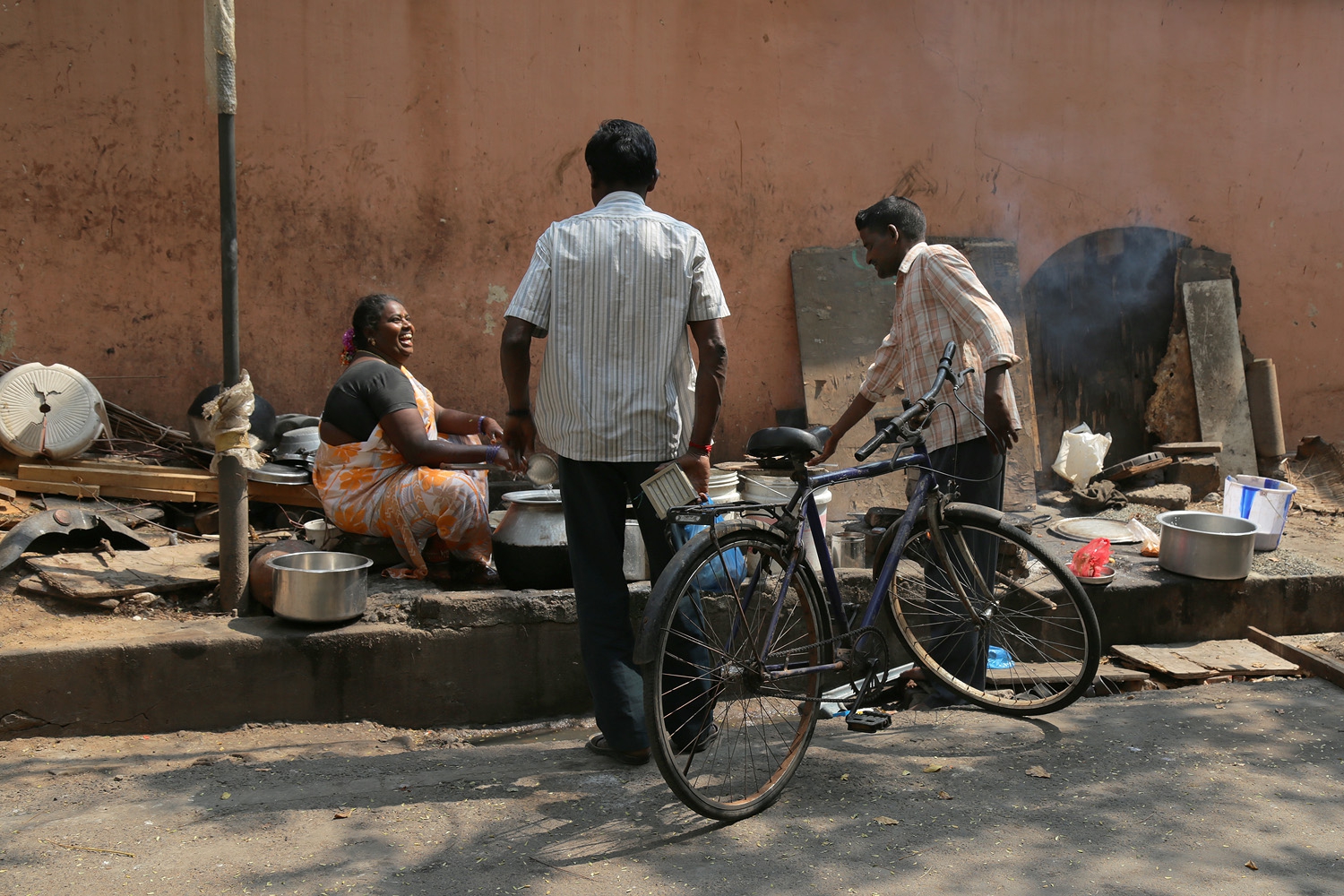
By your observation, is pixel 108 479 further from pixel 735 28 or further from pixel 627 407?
pixel 735 28

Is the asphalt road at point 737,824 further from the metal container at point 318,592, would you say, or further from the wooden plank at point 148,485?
the wooden plank at point 148,485

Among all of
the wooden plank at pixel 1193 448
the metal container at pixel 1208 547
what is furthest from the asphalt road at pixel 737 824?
the wooden plank at pixel 1193 448

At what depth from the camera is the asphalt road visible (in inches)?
99.1

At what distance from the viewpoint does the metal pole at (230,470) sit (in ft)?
13.3

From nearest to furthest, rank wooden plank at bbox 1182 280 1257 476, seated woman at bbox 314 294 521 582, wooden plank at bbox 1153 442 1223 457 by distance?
seated woman at bbox 314 294 521 582 < wooden plank at bbox 1153 442 1223 457 < wooden plank at bbox 1182 280 1257 476

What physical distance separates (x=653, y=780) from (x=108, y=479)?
3995mm

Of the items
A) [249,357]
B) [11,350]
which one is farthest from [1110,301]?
[11,350]

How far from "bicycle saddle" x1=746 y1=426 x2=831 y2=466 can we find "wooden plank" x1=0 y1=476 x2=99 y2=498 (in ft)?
13.7

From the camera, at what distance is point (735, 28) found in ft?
22.4

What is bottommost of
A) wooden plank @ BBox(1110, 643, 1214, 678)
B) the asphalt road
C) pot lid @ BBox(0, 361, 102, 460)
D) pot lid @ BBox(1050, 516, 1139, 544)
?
wooden plank @ BBox(1110, 643, 1214, 678)

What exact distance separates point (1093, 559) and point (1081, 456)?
2.11 meters

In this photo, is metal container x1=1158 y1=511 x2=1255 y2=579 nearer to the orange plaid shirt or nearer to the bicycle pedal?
the orange plaid shirt

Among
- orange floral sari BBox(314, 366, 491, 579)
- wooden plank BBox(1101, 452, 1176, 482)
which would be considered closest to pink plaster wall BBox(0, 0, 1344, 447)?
wooden plank BBox(1101, 452, 1176, 482)

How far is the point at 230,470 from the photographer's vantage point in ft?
13.8
